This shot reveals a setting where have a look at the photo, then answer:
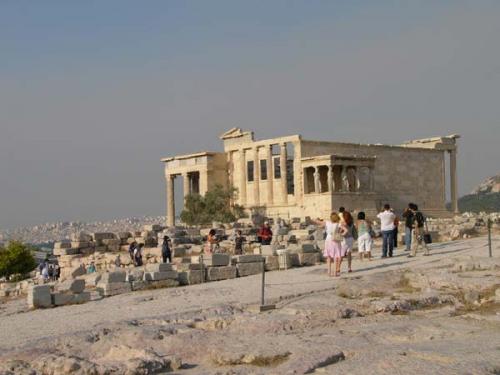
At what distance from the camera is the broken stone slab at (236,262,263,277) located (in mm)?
17266

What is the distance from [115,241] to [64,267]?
2.80 m

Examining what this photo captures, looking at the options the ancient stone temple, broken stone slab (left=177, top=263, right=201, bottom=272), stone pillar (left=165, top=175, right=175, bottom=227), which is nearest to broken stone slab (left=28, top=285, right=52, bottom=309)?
broken stone slab (left=177, top=263, right=201, bottom=272)

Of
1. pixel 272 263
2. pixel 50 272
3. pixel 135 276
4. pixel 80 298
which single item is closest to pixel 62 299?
pixel 80 298

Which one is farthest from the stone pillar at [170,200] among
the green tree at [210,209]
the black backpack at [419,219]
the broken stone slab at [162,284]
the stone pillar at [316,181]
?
the broken stone slab at [162,284]

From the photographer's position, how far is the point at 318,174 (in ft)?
141

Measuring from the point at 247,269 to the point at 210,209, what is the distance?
85.5 feet

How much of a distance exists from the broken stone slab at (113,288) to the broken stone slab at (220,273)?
6.68ft

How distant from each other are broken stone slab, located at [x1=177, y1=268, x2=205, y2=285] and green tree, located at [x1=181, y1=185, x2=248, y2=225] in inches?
1018

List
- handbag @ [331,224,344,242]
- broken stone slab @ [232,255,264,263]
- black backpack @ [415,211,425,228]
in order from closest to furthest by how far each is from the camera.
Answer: handbag @ [331,224,344,242], broken stone slab @ [232,255,264,263], black backpack @ [415,211,425,228]

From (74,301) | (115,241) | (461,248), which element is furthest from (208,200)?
(74,301)

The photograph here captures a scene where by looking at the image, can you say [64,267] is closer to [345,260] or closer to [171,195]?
[345,260]

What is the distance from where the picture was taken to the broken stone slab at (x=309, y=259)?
743 inches

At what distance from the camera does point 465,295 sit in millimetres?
10773

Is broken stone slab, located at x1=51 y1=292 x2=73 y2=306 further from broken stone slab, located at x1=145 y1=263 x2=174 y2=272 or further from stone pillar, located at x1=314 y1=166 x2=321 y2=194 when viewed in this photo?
stone pillar, located at x1=314 y1=166 x2=321 y2=194
